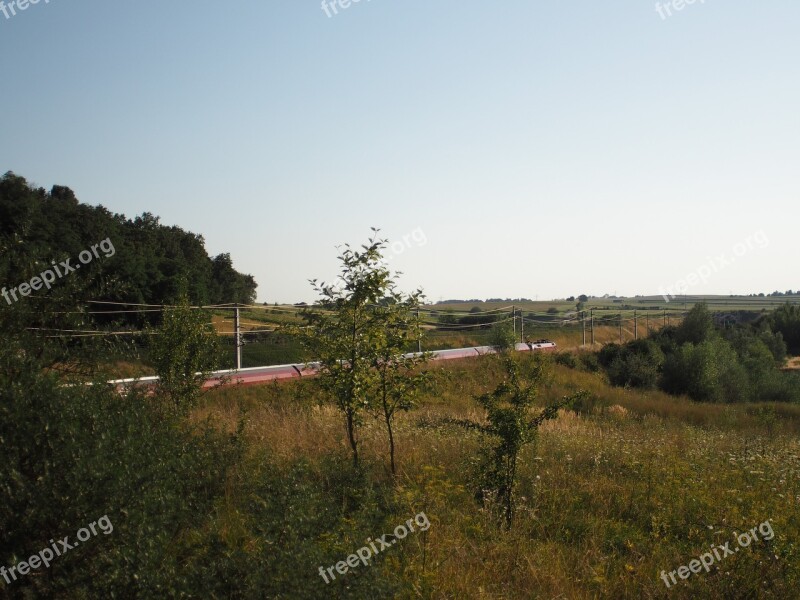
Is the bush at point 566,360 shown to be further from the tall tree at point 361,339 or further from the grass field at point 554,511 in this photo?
the tall tree at point 361,339

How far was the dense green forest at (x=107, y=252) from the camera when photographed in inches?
261

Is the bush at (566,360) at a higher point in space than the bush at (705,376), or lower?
higher

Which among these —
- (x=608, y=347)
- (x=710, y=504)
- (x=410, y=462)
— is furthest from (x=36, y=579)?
(x=608, y=347)

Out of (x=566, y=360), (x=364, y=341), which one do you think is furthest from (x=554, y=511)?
(x=566, y=360)

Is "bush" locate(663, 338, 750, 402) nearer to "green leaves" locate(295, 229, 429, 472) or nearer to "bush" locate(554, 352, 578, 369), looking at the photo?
"bush" locate(554, 352, 578, 369)

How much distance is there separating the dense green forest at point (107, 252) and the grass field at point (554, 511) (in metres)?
2.99

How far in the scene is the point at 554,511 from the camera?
7.50 metres

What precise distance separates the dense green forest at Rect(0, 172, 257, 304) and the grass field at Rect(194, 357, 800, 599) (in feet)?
9.81

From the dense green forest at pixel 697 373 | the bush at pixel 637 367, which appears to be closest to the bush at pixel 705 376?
the dense green forest at pixel 697 373

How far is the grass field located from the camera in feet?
17.3

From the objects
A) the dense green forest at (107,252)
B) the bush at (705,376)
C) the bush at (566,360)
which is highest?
the dense green forest at (107,252)

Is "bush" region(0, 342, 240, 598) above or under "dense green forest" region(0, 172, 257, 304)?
under

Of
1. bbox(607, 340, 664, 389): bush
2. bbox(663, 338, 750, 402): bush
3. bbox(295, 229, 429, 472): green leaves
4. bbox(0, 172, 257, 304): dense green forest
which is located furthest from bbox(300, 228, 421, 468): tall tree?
bbox(663, 338, 750, 402): bush

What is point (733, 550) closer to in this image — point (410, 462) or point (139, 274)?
point (410, 462)
